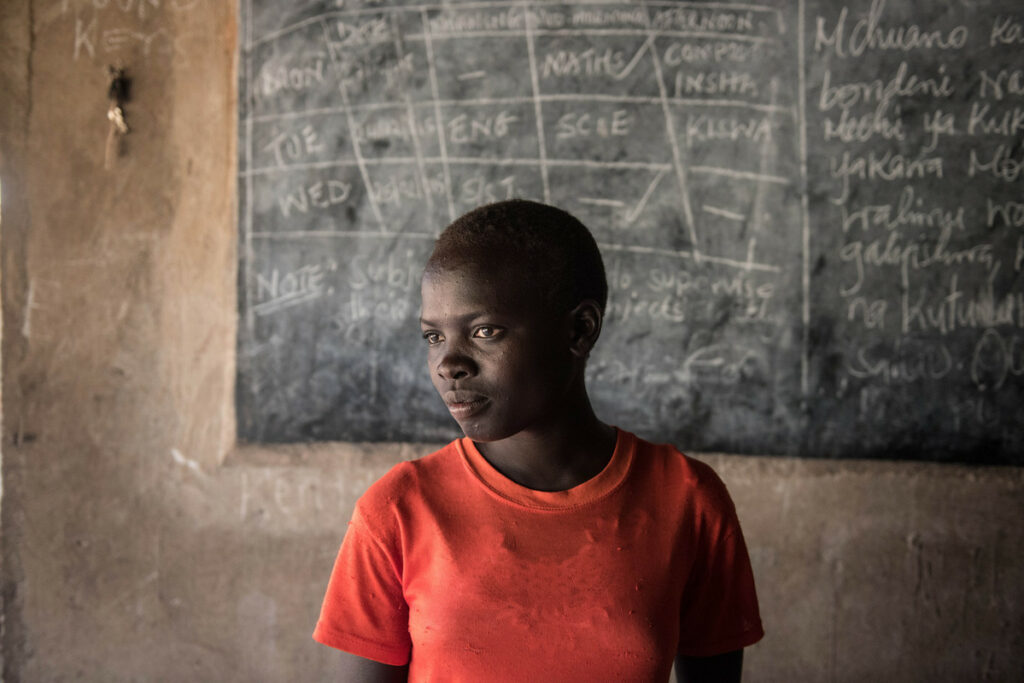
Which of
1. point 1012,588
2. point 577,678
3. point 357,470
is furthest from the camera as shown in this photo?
point 357,470

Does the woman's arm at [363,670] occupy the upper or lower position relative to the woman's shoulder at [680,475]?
lower

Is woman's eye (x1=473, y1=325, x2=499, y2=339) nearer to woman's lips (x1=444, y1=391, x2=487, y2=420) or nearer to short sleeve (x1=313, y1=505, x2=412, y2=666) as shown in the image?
woman's lips (x1=444, y1=391, x2=487, y2=420)

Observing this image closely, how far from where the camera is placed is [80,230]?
2.44m

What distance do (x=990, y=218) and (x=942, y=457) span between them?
2.62 feet

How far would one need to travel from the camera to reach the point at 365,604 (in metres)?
0.99

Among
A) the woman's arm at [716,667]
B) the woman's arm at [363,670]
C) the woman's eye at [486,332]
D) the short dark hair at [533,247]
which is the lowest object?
the woman's arm at [716,667]

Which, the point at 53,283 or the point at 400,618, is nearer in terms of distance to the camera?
the point at 400,618

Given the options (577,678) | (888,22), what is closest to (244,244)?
(577,678)

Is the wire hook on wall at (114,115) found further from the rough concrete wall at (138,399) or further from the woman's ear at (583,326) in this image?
the woman's ear at (583,326)

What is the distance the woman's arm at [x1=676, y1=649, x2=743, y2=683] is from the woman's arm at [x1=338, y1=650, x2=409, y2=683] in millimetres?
483

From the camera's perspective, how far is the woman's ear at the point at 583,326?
1.01 meters

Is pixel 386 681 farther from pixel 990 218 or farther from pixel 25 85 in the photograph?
pixel 25 85

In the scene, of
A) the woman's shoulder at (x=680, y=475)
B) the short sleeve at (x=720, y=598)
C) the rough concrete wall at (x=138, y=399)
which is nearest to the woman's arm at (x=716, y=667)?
the short sleeve at (x=720, y=598)

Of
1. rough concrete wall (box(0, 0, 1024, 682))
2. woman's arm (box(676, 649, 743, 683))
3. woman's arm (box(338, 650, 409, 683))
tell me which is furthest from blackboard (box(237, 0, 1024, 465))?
woman's arm (box(338, 650, 409, 683))
